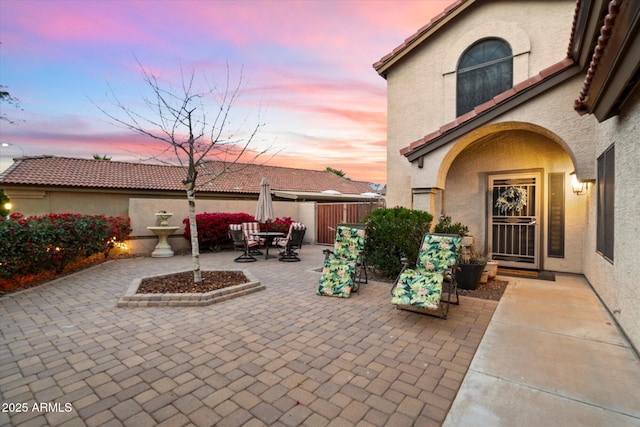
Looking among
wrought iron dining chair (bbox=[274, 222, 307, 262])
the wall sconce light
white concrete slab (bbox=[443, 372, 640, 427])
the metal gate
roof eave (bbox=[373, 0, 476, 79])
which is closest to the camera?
white concrete slab (bbox=[443, 372, 640, 427])

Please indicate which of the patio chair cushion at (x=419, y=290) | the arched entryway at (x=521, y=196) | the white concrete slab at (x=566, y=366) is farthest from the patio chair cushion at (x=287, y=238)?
the white concrete slab at (x=566, y=366)

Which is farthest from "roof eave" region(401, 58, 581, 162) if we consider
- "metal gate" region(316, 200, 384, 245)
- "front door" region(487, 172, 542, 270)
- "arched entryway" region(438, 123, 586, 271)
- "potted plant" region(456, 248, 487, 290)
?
"metal gate" region(316, 200, 384, 245)

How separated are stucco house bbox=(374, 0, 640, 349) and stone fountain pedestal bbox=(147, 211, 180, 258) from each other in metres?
8.09

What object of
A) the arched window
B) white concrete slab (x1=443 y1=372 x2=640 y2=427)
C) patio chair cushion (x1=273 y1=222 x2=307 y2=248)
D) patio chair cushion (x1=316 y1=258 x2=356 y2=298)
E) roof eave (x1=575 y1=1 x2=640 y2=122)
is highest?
the arched window

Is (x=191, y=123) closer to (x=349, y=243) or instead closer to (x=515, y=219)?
(x=349, y=243)

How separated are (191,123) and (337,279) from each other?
4395 millimetres

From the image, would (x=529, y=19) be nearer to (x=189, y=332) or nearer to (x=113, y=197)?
(x=189, y=332)

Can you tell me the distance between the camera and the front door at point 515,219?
8.12m

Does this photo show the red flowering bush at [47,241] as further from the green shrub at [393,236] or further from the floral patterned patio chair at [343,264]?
the green shrub at [393,236]

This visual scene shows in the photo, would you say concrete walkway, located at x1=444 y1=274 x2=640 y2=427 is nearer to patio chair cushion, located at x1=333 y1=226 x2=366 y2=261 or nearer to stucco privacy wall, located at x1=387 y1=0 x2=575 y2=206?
patio chair cushion, located at x1=333 y1=226 x2=366 y2=261

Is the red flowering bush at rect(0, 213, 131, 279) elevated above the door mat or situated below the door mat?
above

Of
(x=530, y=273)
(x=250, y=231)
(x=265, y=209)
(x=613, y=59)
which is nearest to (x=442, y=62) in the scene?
(x=530, y=273)

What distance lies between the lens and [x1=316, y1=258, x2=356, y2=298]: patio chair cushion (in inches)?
229

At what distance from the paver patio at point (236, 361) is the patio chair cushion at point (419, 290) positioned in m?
0.35
